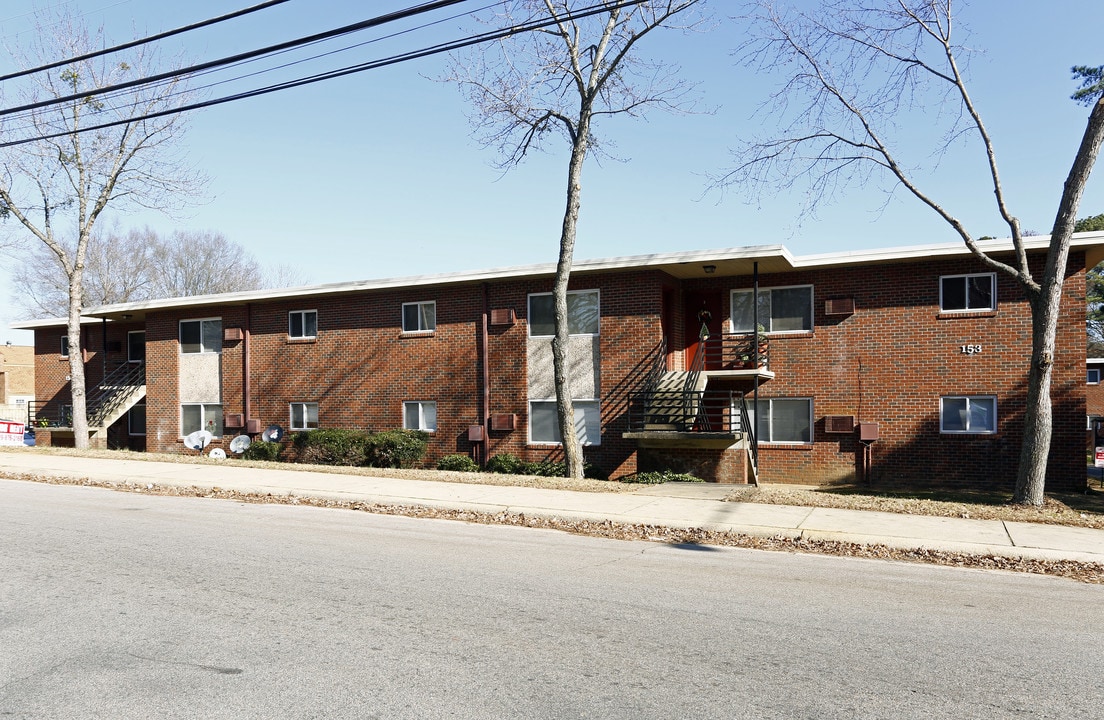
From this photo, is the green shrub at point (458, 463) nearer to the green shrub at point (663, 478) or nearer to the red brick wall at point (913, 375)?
the green shrub at point (663, 478)

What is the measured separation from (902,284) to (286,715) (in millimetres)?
17837

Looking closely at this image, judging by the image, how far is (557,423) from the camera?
71.0 feet

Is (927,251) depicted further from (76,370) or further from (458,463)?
(76,370)

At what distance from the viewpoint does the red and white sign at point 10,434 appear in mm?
26938

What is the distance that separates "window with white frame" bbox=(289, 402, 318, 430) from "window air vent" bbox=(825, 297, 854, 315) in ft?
45.9

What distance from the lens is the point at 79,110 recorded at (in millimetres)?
26281

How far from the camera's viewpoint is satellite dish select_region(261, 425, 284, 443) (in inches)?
990

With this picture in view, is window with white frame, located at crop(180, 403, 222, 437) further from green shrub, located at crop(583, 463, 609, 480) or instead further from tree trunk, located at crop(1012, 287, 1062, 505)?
tree trunk, located at crop(1012, 287, 1062, 505)

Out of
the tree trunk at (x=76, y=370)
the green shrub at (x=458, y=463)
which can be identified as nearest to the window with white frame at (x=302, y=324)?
the green shrub at (x=458, y=463)

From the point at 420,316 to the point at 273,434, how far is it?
19.3ft

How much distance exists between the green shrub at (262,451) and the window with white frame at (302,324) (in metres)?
3.10

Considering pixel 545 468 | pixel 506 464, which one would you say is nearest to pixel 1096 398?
pixel 545 468

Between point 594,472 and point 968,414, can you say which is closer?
point 968,414

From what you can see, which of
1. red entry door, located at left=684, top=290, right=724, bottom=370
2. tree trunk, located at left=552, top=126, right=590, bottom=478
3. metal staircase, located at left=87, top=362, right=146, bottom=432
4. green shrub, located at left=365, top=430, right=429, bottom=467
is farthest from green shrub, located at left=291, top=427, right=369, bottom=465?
metal staircase, located at left=87, top=362, right=146, bottom=432
